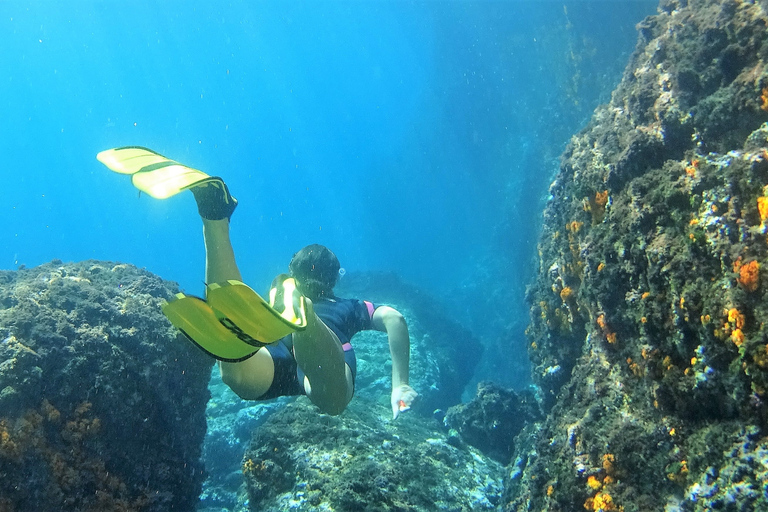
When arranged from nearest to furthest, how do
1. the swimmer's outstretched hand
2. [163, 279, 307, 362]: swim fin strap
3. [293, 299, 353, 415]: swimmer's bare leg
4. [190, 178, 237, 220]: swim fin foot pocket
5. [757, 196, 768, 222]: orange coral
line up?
[163, 279, 307, 362]: swim fin strap, [757, 196, 768, 222]: orange coral, [293, 299, 353, 415]: swimmer's bare leg, [190, 178, 237, 220]: swim fin foot pocket, the swimmer's outstretched hand

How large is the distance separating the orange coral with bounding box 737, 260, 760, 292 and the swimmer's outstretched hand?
9.01ft

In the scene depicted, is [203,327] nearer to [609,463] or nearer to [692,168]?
[609,463]

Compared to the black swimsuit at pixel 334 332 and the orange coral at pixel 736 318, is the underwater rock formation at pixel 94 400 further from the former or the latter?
the orange coral at pixel 736 318

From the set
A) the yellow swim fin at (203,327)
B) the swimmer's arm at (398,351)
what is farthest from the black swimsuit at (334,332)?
the yellow swim fin at (203,327)

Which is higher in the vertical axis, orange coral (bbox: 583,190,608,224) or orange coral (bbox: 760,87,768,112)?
orange coral (bbox: 583,190,608,224)

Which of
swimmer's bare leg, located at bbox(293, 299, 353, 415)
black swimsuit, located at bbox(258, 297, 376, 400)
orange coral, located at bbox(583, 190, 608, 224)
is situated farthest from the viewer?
orange coral, located at bbox(583, 190, 608, 224)

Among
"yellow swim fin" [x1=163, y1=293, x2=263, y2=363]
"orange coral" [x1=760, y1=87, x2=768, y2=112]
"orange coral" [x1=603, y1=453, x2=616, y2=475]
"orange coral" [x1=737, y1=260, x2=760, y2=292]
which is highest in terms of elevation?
"orange coral" [x1=760, y1=87, x2=768, y2=112]

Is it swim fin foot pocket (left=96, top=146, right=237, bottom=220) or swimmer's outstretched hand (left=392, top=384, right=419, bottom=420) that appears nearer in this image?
swim fin foot pocket (left=96, top=146, right=237, bottom=220)

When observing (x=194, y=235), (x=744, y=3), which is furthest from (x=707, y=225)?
(x=194, y=235)

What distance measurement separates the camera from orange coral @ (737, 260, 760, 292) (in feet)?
7.57

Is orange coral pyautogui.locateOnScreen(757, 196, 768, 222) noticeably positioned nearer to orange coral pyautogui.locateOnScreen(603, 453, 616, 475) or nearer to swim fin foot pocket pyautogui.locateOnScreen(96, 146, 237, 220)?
orange coral pyautogui.locateOnScreen(603, 453, 616, 475)

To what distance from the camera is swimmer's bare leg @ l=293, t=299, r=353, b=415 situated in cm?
295

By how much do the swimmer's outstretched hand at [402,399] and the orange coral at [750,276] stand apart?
9.01ft

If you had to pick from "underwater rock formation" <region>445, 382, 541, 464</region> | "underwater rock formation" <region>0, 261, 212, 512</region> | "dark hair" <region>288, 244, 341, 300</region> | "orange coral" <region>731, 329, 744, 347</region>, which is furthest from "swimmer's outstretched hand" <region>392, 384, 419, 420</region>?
"underwater rock formation" <region>445, 382, 541, 464</region>
